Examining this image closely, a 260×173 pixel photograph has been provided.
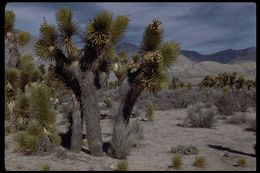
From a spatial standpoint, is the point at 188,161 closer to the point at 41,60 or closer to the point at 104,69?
the point at 104,69

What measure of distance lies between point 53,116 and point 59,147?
93 cm

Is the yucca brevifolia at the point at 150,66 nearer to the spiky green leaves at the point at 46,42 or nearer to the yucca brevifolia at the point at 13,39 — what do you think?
the spiky green leaves at the point at 46,42

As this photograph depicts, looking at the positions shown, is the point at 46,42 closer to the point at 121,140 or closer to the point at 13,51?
the point at 121,140

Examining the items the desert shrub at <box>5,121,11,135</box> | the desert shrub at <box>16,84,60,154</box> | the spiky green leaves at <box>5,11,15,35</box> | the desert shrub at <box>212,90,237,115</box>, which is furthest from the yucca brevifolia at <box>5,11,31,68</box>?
the desert shrub at <box>212,90,237,115</box>

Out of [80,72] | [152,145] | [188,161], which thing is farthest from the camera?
[152,145]

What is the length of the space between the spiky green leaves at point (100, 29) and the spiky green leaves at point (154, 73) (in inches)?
46.5

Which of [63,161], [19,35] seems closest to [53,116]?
[63,161]

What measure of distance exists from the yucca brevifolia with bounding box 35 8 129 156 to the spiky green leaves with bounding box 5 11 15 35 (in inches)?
141

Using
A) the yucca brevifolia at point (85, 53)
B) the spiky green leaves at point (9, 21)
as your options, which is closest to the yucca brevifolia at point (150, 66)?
the yucca brevifolia at point (85, 53)

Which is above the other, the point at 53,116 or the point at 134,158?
the point at 53,116

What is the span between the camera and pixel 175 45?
39.6 feet

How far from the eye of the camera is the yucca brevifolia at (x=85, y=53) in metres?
11.5

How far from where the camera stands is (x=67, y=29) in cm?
1168

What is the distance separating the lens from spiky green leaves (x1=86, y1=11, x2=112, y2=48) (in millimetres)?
11320
